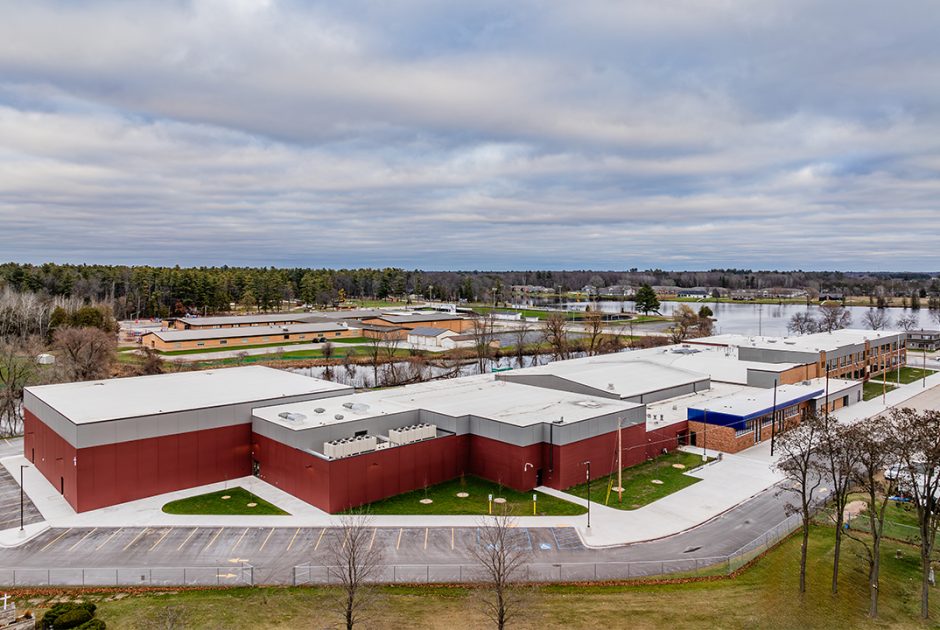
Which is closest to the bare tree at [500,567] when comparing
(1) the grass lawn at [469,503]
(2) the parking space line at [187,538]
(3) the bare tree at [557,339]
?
(1) the grass lawn at [469,503]

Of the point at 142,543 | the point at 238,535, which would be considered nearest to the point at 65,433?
the point at 142,543

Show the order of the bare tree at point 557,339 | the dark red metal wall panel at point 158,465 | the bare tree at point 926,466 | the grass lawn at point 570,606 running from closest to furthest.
A: the grass lawn at point 570,606
the bare tree at point 926,466
the dark red metal wall panel at point 158,465
the bare tree at point 557,339

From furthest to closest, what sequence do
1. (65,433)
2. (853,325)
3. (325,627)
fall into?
(853,325) → (65,433) → (325,627)

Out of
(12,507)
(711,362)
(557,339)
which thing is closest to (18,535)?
(12,507)

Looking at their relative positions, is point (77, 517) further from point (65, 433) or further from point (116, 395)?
point (116, 395)

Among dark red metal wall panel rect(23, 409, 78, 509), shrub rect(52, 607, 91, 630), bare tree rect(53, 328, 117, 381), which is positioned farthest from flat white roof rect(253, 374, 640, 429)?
bare tree rect(53, 328, 117, 381)

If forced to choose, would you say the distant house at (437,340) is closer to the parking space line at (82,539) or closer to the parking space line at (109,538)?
the parking space line at (109,538)
